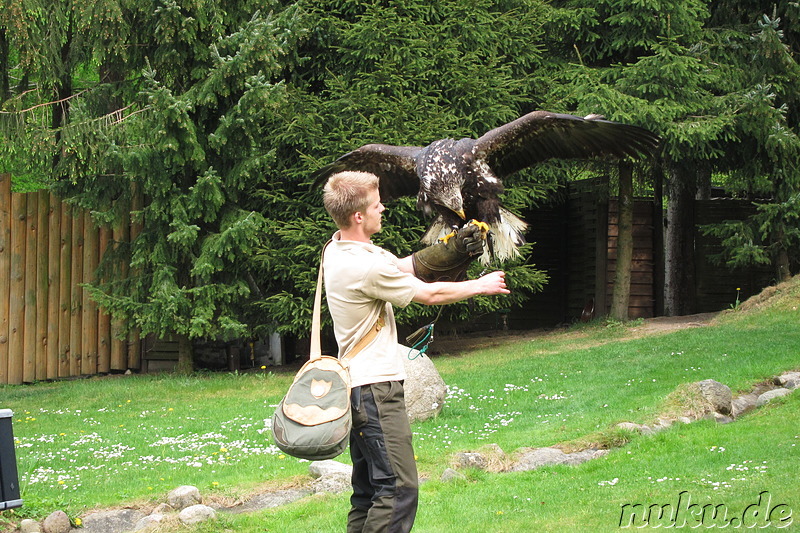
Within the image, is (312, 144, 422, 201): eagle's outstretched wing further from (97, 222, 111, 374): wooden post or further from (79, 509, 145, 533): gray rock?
(97, 222, 111, 374): wooden post

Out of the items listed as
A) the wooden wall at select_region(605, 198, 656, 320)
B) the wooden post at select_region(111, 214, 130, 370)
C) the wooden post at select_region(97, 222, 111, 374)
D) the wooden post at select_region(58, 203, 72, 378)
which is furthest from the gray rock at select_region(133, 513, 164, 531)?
the wooden wall at select_region(605, 198, 656, 320)

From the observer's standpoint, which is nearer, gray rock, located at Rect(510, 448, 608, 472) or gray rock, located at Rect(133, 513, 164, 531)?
gray rock, located at Rect(133, 513, 164, 531)

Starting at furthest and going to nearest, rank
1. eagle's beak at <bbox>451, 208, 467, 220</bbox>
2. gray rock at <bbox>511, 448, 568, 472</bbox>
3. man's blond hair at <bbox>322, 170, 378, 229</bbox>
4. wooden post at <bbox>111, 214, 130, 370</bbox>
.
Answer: wooden post at <bbox>111, 214, 130, 370</bbox> < eagle's beak at <bbox>451, 208, 467, 220</bbox> < gray rock at <bbox>511, 448, 568, 472</bbox> < man's blond hair at <bbox>322, 170, 378, 229</bbox>

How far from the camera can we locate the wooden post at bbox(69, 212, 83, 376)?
42.0 ft

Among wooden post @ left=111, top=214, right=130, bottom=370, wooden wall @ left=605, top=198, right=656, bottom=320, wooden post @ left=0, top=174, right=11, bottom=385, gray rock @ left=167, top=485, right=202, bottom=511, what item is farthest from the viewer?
wooden wall @ left=605, top=198, right=656, bottom=320

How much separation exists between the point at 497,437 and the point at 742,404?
2278 mm

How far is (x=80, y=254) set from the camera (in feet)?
42.3

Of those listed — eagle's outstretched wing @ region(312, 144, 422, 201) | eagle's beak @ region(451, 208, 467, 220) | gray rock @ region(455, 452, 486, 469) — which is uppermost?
eagle's outstretched wing @ region(312, 144, 422, 201)

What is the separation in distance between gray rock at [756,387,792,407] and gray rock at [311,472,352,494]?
Result: 393 cm

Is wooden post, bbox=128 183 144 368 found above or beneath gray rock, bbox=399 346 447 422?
above

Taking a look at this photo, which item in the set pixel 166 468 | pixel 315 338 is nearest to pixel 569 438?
pixel 166 468

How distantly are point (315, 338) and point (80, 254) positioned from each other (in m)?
10.2

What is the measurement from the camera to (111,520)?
5719 mm

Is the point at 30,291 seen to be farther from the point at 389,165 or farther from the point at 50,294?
the point at 389,165
